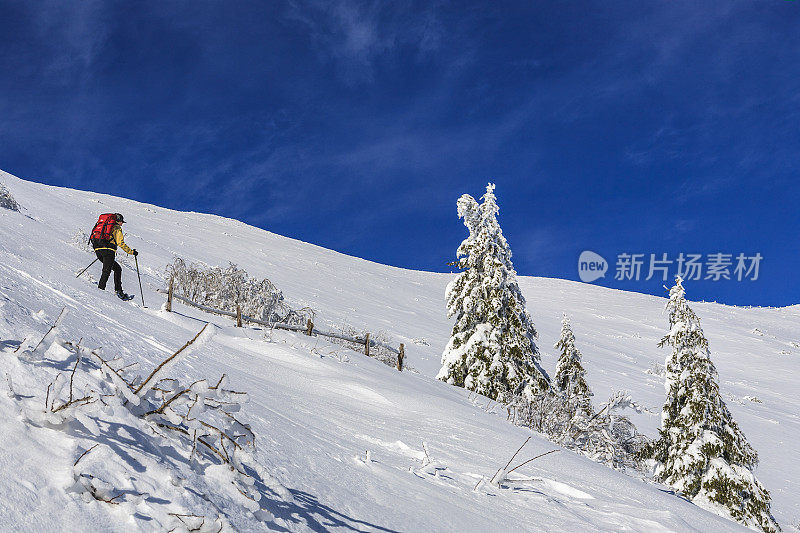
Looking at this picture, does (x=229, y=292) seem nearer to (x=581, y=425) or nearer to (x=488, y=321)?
(x=488, y=321)

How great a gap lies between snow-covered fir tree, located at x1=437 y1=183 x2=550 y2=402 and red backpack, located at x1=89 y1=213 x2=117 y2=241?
11937mm

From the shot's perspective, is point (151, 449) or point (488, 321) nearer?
point (151, 449)

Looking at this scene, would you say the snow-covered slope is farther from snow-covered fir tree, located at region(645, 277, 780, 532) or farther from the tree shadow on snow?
snow-covered fir tree, located at region(645, 277, 780, 532)

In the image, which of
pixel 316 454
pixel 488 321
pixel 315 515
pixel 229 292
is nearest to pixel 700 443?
pixel 488 321

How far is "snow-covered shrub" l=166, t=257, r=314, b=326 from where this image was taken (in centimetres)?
1603

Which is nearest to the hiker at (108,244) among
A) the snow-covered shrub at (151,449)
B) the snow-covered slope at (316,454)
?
the snow-covered slope at (316,454)

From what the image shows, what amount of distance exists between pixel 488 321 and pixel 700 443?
23.4 feet

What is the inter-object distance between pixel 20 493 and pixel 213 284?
1659cm

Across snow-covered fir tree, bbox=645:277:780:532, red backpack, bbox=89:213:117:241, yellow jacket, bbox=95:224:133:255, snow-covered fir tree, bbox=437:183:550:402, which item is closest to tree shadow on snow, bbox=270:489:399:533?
yellow jacket, bbox=95:224:133:255

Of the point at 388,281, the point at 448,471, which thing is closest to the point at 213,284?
the point at 448,471

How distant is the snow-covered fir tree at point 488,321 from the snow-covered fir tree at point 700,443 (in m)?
4.11

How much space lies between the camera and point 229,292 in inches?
660

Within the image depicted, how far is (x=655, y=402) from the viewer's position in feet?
91.4

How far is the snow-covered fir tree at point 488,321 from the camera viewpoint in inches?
699
